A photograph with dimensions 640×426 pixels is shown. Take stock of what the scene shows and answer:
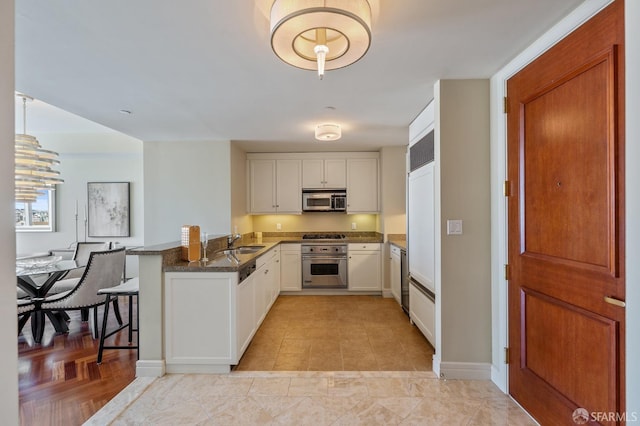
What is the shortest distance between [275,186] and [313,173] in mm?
690

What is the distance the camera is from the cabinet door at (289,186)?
16.1 ft

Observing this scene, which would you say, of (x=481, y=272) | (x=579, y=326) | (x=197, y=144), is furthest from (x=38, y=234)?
(x=579, y=326)

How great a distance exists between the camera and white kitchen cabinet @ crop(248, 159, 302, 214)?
4.93 metres

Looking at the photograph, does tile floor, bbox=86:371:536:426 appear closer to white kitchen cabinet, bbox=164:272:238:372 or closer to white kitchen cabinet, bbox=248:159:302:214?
white kitchen cabinet, bbox=164:272:238:372

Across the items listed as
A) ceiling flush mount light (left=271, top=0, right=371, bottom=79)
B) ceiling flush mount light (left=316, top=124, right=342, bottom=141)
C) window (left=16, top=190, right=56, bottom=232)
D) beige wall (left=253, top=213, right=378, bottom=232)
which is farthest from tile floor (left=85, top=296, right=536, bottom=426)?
window (left=16, top=190, right=56, bottom=232)

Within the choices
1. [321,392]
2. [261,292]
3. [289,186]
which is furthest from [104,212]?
[321,392]

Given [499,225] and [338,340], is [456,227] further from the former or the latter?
[338,340]

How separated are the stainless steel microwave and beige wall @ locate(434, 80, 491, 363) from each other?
2650 mm

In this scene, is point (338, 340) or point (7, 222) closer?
point (7, 222)

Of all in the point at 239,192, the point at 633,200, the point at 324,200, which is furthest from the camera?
the point at 324,200

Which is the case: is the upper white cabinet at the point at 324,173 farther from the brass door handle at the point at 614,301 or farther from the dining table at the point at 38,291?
the brass door handle at the point at 614,301

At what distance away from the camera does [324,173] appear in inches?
193

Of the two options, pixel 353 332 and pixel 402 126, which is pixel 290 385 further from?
pixel 402 126

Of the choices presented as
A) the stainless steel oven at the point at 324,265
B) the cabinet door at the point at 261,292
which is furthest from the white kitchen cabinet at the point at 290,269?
the cabinet door at the point at 261,292
